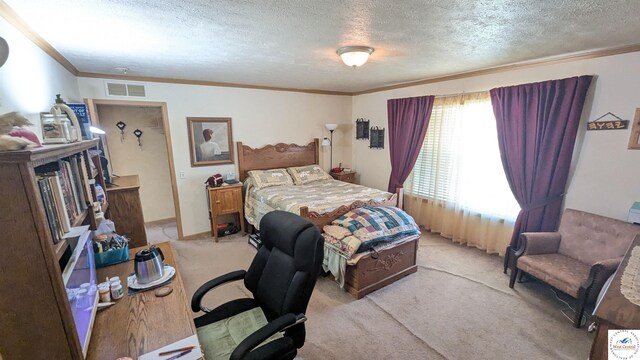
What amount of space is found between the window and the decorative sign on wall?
0.84 m

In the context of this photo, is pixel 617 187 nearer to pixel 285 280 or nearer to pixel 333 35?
pixel 333 35

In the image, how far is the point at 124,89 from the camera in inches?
136

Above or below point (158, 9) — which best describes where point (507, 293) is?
below

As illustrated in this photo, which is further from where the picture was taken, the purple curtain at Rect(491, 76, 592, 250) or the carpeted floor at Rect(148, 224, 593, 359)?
the purple curtain at Rect(491, 76, 592, 250)

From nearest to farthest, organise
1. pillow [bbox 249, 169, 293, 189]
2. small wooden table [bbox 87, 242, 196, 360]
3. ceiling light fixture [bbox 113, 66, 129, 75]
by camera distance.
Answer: small wooden table [bbox 87, 242, 196, 360] < ceiling light fixture [bbox 113, 66, 129, 75] < pillow [bbox 249, 169, 293, 189]

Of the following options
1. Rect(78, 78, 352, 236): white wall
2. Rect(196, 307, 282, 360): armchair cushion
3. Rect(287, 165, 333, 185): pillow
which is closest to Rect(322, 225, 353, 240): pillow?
Rect(196, 307, 282, 360): armchair cushion

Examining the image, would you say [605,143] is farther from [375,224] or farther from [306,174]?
[306,174]

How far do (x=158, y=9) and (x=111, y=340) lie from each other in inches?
67.3

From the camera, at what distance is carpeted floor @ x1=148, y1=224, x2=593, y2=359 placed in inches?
80.6

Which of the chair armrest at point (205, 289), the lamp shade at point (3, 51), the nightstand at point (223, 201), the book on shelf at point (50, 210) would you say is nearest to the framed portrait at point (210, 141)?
the nightstand at point (223, 201)

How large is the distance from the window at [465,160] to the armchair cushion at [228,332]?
3159mm

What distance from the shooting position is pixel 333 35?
6.49 ft

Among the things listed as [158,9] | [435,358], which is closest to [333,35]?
[158,9]

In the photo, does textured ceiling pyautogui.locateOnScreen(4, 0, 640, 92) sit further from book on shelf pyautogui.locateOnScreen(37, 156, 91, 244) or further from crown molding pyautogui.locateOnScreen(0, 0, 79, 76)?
book on shelf pyautogui.locateOnScreen(37, 156, 91, 244)
